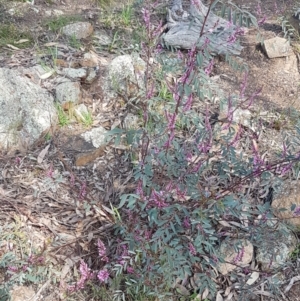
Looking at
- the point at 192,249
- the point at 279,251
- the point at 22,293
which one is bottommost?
the point at 22,293

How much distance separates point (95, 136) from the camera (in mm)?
3113

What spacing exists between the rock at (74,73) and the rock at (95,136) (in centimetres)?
48

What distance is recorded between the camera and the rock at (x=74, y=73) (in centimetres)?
340

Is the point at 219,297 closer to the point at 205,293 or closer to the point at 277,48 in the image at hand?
the point at 205,293

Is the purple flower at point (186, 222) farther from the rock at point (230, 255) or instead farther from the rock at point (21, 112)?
the rock at point (21, 112)

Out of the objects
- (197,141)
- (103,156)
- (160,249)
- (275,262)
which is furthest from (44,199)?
(275,262)

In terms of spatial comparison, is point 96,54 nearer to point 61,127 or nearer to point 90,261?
point 61,127

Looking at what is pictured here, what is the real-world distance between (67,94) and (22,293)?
1447 mm

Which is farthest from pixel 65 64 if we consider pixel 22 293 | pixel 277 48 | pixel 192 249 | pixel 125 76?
pixel 192 249

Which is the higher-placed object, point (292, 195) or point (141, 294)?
point (292, 195)

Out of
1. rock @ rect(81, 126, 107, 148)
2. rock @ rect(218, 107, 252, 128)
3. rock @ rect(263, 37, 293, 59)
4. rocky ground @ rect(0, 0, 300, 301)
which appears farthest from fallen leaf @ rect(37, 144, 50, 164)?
rock @ rect(263, 37, 293, 59)

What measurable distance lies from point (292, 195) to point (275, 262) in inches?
15.7

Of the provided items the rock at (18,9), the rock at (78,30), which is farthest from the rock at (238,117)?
the rock at (18,9)

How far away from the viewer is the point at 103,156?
9.82 ft
